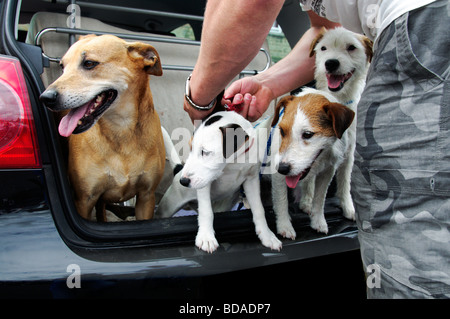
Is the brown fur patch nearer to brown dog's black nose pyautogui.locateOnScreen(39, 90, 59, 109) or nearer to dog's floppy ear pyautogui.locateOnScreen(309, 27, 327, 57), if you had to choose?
dog's floppy ear pyautogui.locateOnScreen(309, 27, 327, 57)

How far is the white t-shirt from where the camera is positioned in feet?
3.10

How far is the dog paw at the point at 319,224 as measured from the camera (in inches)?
65.3

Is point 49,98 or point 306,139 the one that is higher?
point 49,98

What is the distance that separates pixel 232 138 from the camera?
172cm

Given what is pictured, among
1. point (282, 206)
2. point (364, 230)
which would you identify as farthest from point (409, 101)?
point (282, 206)

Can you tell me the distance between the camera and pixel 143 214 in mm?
2176

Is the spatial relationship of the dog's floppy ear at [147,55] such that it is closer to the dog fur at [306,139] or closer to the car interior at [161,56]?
the car interior at [161,56]

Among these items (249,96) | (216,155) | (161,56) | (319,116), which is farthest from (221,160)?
(161,56)

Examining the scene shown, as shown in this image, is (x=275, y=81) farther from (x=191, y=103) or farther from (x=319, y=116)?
(x=191, y=103)

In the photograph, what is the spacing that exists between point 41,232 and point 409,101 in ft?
Answer: 3.78

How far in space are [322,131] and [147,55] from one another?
1.04 meters

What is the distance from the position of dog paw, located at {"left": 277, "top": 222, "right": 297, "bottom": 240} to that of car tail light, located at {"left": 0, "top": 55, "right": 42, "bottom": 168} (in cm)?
105

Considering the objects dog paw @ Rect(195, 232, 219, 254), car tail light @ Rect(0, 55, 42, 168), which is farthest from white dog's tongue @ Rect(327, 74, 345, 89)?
car tail light @ Rect(0, 55, 42, 168)
